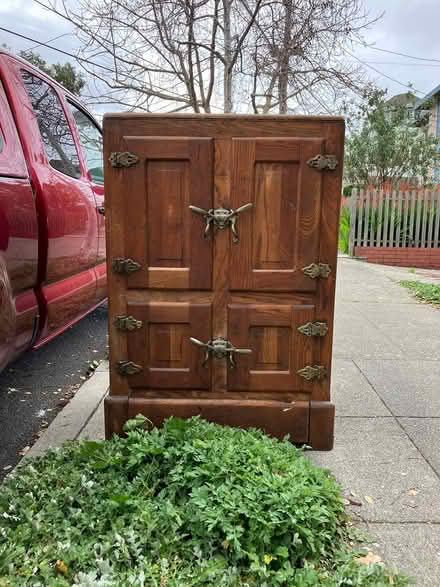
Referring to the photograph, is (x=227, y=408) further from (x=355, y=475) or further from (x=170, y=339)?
(x=355, y=475)

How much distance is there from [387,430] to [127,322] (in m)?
1.70

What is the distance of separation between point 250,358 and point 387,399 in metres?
1.42

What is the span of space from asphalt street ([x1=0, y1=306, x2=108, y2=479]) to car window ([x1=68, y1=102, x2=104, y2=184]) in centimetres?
173

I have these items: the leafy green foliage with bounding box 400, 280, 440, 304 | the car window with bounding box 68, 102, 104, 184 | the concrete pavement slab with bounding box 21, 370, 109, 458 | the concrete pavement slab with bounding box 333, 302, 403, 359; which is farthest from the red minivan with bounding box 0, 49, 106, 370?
the leafy green foliage with bounding box 400, 280, 440, 304

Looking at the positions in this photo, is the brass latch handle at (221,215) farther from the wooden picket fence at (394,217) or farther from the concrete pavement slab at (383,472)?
the wooden picket fence at (394,217)

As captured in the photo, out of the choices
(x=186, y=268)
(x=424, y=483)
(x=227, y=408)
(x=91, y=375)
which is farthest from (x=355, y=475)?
(x=91, y=375)

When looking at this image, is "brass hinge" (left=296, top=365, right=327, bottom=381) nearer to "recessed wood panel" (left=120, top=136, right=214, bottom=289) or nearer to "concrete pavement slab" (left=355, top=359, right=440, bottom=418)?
"recessed wood panel" (left=120, top=136, right=214, bottom=289)

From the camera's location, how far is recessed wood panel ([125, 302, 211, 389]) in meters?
2.71

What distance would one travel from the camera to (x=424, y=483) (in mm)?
2533

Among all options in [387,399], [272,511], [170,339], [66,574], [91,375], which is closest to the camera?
[66,574]

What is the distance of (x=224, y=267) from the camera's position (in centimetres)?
267

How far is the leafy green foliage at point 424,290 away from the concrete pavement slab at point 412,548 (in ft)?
19.0

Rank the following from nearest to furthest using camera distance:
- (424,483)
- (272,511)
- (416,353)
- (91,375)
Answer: (272,511), (424,483), (91,375), (416,353)

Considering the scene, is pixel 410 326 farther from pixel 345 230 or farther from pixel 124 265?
pixel 345 230
